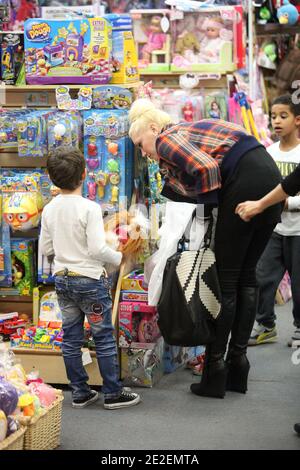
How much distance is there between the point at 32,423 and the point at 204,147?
140 centimetres

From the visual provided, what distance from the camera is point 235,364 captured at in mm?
3973

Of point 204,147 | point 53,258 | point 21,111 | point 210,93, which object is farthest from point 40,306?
point 210,93

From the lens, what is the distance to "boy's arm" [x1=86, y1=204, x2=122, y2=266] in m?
3.60

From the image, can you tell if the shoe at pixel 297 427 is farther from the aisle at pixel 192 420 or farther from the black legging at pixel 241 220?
the black legging at pixel 241 220

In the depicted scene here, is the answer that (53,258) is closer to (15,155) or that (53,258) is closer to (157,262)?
(157,262)

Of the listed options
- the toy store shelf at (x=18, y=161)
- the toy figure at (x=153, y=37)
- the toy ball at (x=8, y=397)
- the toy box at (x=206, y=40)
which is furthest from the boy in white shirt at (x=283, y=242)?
the toy ball at (x=8, y=397)

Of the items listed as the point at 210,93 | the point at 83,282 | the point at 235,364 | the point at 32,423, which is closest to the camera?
the point at 32,423

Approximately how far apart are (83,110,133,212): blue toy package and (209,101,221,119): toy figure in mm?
1758

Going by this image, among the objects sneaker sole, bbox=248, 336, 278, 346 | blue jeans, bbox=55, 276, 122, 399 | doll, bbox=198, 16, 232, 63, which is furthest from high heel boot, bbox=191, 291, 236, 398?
doll, bbox=198, 16, 232, 63

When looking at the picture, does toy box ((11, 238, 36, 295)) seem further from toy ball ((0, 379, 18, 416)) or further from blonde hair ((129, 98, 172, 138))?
toy ball ((0, 379, 18, 416))

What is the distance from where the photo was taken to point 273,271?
15.8 ft

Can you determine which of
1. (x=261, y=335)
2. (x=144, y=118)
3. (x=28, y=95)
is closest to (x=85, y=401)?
(x=144, y=118)

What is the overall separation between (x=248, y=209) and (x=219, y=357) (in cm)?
78

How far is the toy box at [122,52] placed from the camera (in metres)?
4.34
